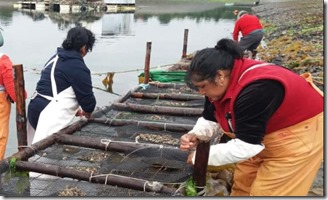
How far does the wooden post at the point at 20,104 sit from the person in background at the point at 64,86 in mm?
177

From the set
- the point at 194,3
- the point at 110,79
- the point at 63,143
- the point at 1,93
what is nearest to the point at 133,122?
the point at 63,143

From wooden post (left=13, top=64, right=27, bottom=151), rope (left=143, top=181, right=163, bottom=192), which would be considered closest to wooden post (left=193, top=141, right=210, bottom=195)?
rope (left=143, top=181, right=163, bottom=192)

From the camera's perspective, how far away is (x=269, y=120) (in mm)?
2672

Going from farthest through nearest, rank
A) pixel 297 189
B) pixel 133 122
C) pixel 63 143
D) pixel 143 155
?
pixel 133 122, pixel 63 143, pixel 143 155, pixel 297 189

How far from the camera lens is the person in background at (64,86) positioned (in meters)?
4.56

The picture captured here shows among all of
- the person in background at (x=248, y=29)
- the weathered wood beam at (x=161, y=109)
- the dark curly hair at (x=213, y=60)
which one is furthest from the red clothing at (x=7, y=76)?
the person in background at (x=248, y=29)

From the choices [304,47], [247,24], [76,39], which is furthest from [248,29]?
[76,39]

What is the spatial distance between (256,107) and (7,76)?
3.33m

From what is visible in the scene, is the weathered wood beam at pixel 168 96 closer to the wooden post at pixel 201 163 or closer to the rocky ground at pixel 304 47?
the rocky ground at pixel 304 47

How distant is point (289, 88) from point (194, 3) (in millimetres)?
81771

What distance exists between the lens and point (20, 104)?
16.1ft

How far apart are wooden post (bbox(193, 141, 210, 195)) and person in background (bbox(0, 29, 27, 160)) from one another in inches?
104

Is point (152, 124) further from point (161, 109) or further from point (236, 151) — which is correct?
point (236, 151)

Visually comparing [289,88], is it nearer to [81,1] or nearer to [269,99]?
[269,99]
